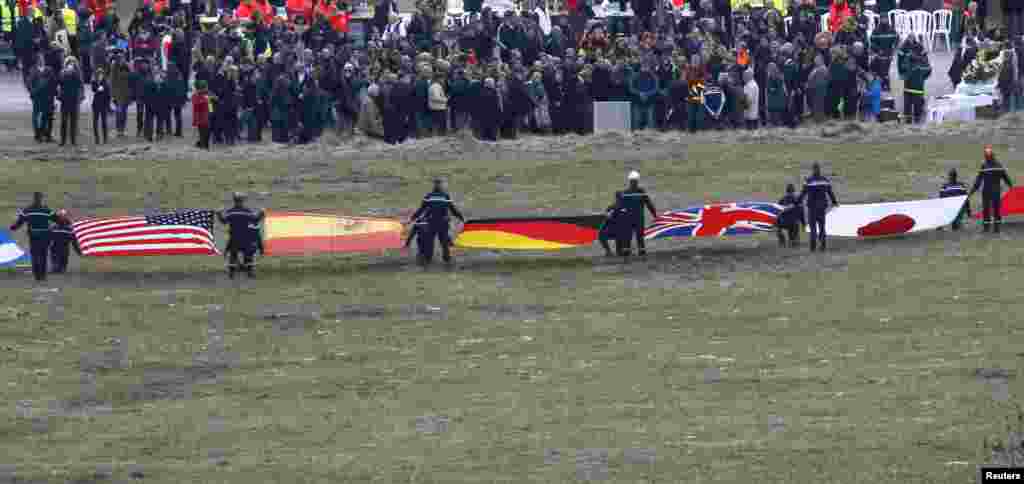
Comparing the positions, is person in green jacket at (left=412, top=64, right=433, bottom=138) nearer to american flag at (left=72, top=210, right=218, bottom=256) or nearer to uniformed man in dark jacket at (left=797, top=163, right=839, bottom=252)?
american flag at (left=72, top=210, right=218, bottom=256)

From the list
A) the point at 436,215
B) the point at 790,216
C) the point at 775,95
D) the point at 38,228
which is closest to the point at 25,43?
the point at 38,228

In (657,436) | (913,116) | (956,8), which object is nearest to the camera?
(657,436)

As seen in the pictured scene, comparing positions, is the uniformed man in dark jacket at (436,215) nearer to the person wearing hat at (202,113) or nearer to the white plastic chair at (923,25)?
the person wearing hat at (202,113)

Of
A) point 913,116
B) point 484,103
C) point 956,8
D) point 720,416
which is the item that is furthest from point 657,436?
point 956,8

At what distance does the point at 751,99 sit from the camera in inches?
1743

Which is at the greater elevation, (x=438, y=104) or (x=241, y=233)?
(x=438, y=104)

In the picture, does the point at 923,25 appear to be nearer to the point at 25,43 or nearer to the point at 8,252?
the point at 25,43

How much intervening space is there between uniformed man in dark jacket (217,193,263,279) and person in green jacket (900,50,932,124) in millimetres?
14881

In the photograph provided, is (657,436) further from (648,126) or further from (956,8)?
(956,8)

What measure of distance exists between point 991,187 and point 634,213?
6.02m

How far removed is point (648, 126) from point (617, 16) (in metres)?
4.20

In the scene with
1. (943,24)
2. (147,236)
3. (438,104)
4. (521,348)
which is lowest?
(521,348)

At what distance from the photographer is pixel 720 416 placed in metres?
28.0

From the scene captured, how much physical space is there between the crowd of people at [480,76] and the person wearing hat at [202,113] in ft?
0.09
